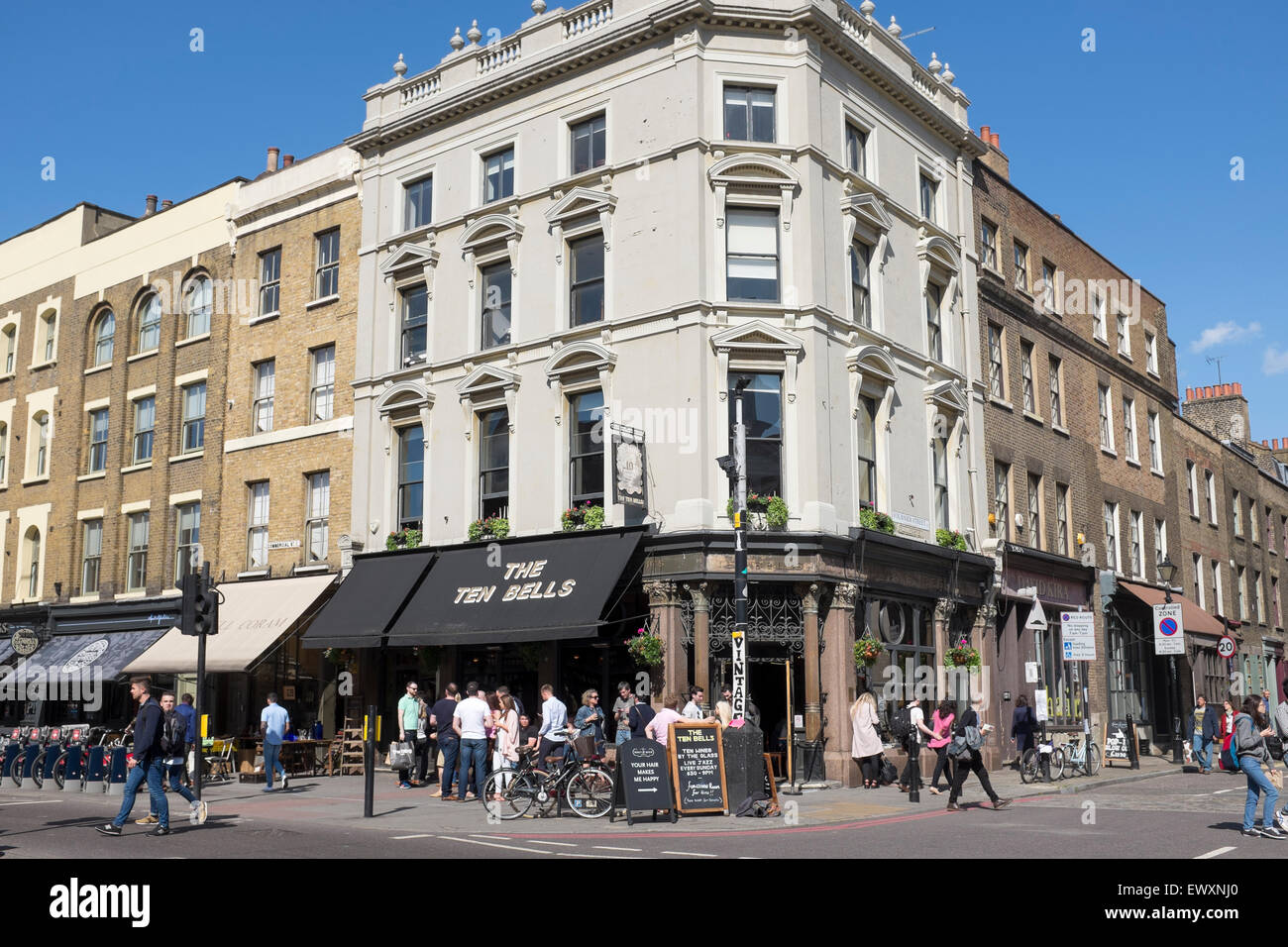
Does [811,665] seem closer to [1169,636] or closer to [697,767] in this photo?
[697,767]

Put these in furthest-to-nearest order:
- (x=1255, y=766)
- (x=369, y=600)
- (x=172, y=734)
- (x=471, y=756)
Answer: (x=369, y=600)
(x=471, y=756)
(x=172, y=734)
(x=1255, y=766)

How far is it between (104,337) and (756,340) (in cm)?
2119

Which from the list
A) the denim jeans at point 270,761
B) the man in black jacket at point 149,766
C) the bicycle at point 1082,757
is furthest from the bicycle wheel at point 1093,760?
the man in black jacket at point 149,766

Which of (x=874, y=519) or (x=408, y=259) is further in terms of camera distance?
(x=408, y=259)

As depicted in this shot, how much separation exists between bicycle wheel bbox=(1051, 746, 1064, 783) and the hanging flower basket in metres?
3.94

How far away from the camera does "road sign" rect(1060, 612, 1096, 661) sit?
22.5 metres

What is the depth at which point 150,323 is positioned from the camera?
3300 cm

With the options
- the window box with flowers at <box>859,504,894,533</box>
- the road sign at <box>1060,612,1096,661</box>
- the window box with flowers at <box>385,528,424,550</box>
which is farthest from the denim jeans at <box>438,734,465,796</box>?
the road sign at <box>1060,612,1096,661</box>

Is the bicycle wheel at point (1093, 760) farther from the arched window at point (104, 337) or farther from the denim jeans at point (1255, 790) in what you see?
the arched window at point (104, 337)

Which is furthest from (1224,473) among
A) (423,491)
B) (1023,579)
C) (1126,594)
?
(423,491)

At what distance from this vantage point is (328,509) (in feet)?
91.1

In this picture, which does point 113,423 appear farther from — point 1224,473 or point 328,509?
point 1224,473

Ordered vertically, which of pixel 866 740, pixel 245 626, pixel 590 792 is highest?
pixel 245 626

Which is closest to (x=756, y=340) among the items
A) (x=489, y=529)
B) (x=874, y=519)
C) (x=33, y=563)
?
(x=874, y=519)
